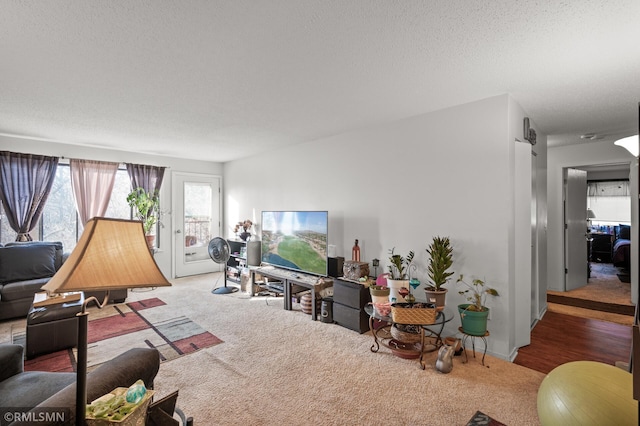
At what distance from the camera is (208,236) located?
6.77 metres

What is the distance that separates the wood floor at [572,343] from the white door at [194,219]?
585cm

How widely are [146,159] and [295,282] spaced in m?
4.02

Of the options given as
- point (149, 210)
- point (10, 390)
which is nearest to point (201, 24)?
point (10, 390)

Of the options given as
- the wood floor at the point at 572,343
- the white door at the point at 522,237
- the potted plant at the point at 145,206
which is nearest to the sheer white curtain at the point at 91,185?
the potted plant at the point at 145,206

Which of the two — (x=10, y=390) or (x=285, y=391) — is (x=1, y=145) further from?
(x=285, y=391)

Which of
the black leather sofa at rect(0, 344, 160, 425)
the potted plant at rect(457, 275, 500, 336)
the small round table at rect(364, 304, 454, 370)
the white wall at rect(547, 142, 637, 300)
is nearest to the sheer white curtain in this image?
the black leather sofa at rect(0, 344, 160, 425)

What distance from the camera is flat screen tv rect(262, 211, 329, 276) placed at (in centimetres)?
405

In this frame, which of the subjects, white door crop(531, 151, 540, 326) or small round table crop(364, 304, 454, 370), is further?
white door crop(531, 151, 540, 326)

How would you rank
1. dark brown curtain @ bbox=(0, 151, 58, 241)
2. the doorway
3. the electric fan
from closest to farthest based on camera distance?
the doorway < dark brown curtain @ bbox=(0, 151, 58, 241) < the electric fan

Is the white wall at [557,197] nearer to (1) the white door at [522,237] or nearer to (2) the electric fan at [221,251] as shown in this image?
(1) the white door at [522,237]

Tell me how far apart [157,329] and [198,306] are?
0.84 metres

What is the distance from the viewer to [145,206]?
5.52m

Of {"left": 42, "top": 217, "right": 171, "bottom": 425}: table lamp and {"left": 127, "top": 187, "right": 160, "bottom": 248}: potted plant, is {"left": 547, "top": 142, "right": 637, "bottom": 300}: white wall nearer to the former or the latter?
{"left": 42, "top": 217, "right": 171, "bottom": 425}: table lamp

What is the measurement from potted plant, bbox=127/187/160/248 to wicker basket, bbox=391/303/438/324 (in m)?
4.63
